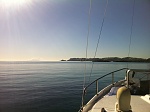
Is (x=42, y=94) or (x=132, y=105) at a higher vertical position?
(x=132, y=105)

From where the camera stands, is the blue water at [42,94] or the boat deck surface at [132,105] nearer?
the boat deck surface at [132,105]

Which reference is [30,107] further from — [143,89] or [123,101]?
[123,101]

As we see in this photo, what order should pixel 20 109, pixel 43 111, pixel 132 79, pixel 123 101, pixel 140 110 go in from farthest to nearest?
pixel 20 109, pixel 43 111, pixel 132 79, pixel 140 110, pixel 123 101

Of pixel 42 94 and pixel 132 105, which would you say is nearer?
pixel 132 105

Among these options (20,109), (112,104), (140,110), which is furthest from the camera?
(20,109)

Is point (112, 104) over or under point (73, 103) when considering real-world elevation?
over

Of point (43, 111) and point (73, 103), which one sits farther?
point (73, 103)

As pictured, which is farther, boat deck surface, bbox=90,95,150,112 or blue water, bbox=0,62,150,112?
blue water, bbox=0,62,150,112

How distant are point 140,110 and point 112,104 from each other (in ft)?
2.25

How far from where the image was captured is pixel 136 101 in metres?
4.86

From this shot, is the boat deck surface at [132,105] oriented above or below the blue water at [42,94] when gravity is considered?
above

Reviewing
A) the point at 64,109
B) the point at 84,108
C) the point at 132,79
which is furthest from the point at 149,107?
the point at 64,109

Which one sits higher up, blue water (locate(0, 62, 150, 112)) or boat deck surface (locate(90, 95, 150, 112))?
boat deck surface (locate(90, 95, 150, 112))

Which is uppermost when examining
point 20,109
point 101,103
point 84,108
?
point 101,103
